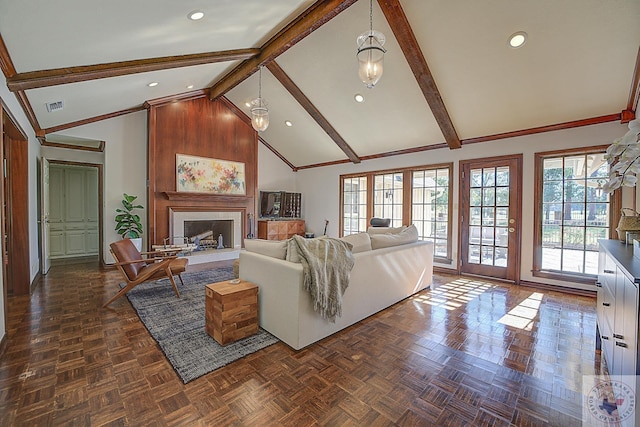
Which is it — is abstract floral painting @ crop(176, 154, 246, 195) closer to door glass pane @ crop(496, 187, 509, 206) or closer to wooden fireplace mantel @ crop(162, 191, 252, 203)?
wooden fireplace mantel @ crop(162, 191, 252, 203)

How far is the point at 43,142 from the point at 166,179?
7.39 ft

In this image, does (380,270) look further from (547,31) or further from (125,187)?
(125,187)

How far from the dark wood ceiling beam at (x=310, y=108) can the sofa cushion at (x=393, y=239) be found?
2.93 meters

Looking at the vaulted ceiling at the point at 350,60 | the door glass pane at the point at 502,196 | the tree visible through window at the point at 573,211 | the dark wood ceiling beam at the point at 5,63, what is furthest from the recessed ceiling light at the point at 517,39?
the dark wood ceiling beam at the point at 5,63

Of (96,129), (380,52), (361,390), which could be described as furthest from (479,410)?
(96,129)

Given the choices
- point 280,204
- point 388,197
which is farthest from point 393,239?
point 280,204

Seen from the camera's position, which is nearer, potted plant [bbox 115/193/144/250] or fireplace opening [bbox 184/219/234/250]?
A: potted plant [bbox 115/193/144/250]

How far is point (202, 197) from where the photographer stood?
5.83 metres

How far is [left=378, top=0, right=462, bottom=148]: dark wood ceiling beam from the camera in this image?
3.13m

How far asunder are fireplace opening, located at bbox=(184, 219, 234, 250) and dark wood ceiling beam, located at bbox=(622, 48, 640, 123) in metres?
6.77

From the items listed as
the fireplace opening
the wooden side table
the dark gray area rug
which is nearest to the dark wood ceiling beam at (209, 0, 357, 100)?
the fireplace opening

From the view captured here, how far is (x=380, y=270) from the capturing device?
3.14 metres

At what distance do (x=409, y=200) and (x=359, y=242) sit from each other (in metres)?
3.30

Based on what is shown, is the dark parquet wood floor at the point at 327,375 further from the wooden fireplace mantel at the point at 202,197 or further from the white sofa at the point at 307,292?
the wooden fireplace mantel at the point at 202,197
